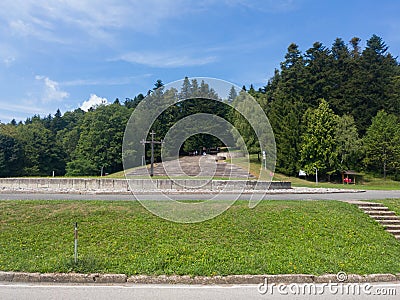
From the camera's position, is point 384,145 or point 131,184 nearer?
point 131,184

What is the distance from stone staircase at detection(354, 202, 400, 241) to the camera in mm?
11587

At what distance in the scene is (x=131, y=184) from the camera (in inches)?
801

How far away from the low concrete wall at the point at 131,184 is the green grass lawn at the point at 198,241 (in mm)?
6527

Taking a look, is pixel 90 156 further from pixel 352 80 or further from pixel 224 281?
pixel 224 281

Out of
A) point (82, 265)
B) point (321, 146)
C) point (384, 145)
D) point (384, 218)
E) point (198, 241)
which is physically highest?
point (384, 145)

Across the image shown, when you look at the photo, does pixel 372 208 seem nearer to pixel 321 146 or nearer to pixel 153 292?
pixel 153 292

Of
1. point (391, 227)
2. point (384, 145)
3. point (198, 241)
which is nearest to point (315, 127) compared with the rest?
point (384, 145)

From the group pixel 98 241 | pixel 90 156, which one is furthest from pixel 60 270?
pixel 90 156

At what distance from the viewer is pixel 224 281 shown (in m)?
7.43

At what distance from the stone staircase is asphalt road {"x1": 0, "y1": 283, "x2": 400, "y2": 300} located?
5.02m

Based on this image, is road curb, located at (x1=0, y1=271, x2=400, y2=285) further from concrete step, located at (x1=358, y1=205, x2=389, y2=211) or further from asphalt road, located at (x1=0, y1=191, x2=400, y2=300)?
concrete step, located at (x1=358, y1=205, x2=389, y2=211)

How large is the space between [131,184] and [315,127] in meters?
30.6

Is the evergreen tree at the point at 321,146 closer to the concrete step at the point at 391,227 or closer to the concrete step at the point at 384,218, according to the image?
the concrete step at the point at 384,218

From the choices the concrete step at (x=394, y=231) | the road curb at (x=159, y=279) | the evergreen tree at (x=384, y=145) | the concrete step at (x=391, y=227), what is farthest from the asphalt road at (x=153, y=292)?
the evergreen tree at (x=384, y=145)
